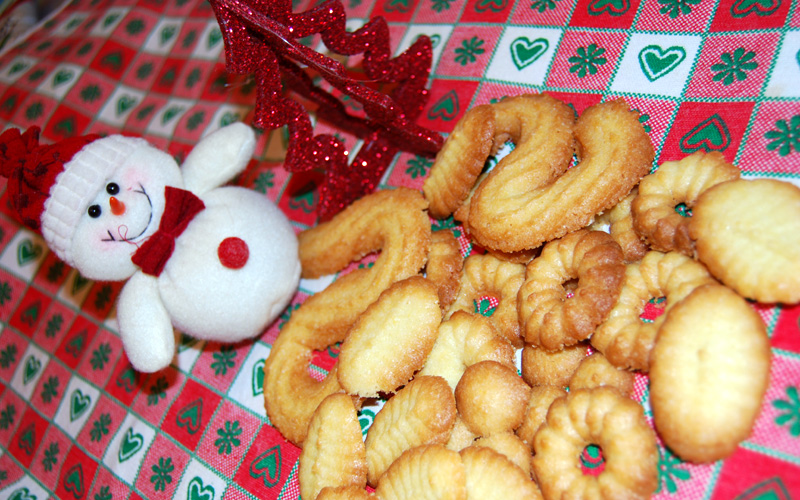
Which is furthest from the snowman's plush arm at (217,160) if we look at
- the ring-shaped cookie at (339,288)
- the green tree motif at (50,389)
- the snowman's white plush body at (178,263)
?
the green tree motif at (50,389)

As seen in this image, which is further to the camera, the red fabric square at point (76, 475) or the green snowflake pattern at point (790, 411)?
the red fabric square at point (76, 475)

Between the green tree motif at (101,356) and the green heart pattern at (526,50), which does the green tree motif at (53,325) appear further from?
the green heart pattern at (526,50)

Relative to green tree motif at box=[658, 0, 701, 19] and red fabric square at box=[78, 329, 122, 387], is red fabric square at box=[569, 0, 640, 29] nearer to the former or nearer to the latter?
green tree motif at box=[658, 0, 701, 19]

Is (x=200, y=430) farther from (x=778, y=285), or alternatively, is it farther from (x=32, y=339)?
(x=778, y=285)

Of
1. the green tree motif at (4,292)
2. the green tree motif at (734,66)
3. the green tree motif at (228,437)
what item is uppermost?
the green tree motif at (734,66)

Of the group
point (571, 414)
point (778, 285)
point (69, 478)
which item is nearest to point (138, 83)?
point (69, 478)
